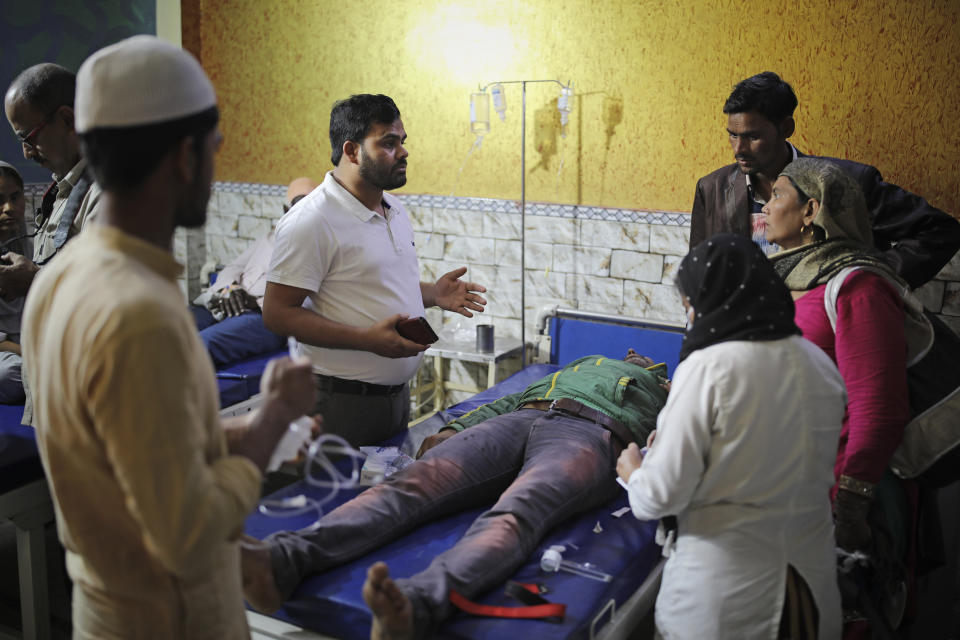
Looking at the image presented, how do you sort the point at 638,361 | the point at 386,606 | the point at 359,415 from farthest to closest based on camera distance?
the point at 638,361
the point at 359,415
the point at 386,606

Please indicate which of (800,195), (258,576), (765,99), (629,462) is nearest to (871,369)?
(800,195)

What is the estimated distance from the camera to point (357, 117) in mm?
3180

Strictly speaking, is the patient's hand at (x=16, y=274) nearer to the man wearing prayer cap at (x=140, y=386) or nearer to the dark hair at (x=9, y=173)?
the dark hair at (x=9, y=173)

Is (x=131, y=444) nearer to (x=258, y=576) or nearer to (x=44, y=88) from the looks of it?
(x=258, y=576)

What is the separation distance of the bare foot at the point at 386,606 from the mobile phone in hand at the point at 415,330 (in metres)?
1.10

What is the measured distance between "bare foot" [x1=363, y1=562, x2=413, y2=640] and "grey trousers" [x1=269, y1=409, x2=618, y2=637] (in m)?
0.05

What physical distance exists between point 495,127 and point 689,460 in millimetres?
3641

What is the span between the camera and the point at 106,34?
5.82 meters

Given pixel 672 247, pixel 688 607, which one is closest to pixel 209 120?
pixel 688 607

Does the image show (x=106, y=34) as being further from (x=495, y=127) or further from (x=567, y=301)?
(x=567, y=301)

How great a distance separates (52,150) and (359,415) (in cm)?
147

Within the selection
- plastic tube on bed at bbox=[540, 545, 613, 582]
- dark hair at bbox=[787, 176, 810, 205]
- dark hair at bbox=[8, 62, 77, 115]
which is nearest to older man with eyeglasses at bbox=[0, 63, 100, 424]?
dark hair at bbox=[8, 62, 77, 115]

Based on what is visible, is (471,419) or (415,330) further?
(471,419)

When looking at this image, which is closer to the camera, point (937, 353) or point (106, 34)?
point (937, 353)
